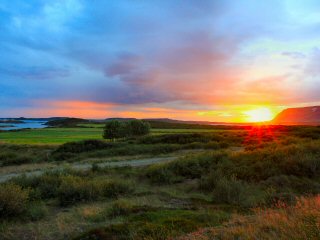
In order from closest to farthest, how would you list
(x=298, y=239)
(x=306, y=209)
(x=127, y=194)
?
(x=298, y=239) → (x=306, y=209) → (x=127, y=194)

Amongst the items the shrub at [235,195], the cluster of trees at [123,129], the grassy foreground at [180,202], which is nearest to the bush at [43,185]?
the grassy foreground at [180,202]

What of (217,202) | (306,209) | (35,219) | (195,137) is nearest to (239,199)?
(217,202)

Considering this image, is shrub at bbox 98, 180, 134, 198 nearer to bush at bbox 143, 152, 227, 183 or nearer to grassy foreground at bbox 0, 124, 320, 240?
grassy foreground at bbox 0, 124, 320, 240

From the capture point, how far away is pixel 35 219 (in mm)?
9172

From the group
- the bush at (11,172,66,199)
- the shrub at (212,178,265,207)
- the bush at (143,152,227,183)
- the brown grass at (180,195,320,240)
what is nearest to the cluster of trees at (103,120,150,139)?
the bush at (143,152,227,183)

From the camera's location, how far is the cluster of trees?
6831cm

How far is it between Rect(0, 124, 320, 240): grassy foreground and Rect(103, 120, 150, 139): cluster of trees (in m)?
49.4

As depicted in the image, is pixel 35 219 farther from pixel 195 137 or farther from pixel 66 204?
pixel 195 137

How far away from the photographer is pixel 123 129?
7038cm

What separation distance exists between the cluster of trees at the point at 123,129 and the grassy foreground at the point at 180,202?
4941cm

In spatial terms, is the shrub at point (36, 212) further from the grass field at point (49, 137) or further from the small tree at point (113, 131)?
the small tree at point (113, 131)

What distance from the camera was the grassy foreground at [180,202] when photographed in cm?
633

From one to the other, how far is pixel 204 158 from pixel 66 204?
996 centimetres

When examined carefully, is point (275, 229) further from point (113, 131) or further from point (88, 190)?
point (113, 131)
